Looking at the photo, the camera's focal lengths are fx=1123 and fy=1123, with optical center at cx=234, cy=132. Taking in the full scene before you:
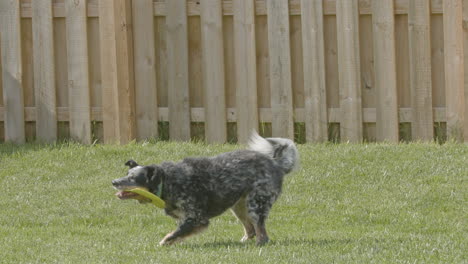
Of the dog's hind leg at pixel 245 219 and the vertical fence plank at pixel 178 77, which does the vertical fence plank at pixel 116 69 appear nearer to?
the vertical fence plank at pixel 178 77

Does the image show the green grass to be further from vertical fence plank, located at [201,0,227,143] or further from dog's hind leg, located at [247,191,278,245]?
vertical fence plank, located at [201,0,227,143]

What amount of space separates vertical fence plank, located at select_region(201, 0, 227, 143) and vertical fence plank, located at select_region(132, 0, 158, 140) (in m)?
0.60

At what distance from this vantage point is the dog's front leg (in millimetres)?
8477

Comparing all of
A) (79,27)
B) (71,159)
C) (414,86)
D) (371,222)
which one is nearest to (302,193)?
(371,222)

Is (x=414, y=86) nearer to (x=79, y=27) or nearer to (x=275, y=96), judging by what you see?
(x=275, y=96)

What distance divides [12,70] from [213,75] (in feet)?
7.49

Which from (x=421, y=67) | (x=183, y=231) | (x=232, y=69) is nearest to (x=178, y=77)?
(x=232, y=69)

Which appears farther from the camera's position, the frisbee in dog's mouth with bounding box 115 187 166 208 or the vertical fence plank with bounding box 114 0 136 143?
the vertical fence plank with bounding box 114 0 136 143

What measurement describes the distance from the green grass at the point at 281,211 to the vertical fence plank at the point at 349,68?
0.87 ft

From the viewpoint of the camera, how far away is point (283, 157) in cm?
891

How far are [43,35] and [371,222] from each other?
471cm

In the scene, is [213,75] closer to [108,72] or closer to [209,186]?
[108,72]

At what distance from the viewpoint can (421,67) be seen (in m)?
11.4

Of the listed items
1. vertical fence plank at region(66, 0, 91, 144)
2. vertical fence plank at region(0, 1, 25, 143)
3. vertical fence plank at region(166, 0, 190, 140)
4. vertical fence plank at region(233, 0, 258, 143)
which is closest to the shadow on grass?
vertical fence plank at region(233, 0, 258, 143)
